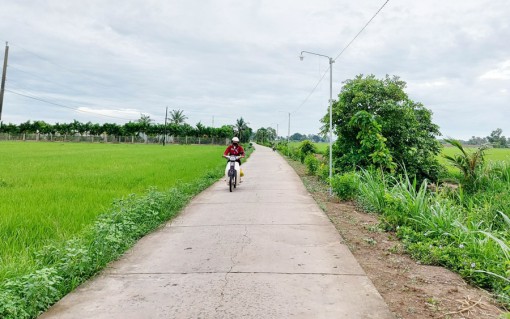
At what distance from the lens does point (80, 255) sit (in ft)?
13.7

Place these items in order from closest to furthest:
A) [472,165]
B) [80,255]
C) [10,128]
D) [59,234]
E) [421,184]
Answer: [80,255]
[59,234]
[472,165]
[421,184]
[10,128]

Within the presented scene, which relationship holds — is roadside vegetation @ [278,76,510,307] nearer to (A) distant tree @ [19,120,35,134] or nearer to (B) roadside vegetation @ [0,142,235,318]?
(B) roadside vegetation @ [0,142,235,318]

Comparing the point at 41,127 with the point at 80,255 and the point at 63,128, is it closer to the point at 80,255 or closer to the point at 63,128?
the point at 63,128

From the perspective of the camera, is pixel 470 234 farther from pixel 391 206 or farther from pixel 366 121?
pixel 366 121

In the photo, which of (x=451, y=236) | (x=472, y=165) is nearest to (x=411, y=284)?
(x=451, y=236)

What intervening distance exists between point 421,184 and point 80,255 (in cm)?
915

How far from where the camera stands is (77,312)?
3.20 meters

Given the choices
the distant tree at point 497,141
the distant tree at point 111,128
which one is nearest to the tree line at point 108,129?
the distant tree at point 111,128

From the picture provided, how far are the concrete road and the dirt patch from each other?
18 centimetres

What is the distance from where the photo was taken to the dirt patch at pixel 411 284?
3.30 metres

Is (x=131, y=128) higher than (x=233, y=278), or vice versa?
(x=131, y=128)

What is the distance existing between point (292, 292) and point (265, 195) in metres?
6.49

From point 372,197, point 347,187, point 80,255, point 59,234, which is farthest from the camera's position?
point 347,187

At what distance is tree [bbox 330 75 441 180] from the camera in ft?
41.7
